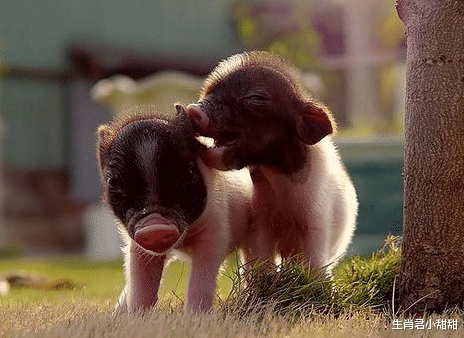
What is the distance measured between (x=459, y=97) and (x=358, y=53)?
329 inches

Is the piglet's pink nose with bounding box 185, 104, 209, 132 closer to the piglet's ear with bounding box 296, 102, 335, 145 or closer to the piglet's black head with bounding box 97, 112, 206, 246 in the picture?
the piglet's black head with bounding box 97, 112, 206, 246

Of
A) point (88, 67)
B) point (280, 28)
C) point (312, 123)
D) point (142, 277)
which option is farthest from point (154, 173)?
point (280, 28)

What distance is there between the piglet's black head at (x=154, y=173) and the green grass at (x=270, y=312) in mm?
305

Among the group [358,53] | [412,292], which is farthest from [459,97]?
[358,53]

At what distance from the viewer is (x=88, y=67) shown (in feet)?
37.2

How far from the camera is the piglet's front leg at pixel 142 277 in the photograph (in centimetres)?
297

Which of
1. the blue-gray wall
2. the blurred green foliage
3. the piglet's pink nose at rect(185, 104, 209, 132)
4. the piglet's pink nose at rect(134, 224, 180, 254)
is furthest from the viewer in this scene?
the blue-gray wall

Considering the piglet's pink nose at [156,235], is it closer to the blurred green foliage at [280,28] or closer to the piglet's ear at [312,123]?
the piglet's ear at [312,123]

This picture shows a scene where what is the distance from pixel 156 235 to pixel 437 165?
99cm

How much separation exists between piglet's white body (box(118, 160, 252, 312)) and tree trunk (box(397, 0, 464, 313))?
616 mm

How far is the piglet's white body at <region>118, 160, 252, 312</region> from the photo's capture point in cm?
286

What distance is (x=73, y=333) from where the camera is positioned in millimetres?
2268

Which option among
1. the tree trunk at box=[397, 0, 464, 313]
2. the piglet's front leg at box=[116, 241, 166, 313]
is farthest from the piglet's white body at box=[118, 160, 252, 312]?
the tree trunk at box=[397, 0, 464, 313]

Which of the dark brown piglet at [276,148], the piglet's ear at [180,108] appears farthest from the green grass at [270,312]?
the piglet's ear at [180,108]
